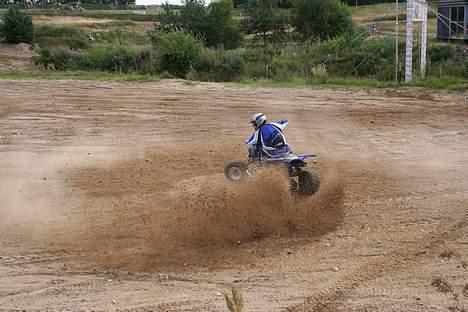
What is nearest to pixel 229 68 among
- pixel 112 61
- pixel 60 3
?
pixel 112 61

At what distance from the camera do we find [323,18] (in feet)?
132

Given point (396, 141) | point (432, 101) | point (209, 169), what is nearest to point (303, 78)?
point (432, 101)

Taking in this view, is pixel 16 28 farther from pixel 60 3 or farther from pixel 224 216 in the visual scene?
pixel 60 3

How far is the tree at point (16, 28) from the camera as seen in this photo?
49.7 metres

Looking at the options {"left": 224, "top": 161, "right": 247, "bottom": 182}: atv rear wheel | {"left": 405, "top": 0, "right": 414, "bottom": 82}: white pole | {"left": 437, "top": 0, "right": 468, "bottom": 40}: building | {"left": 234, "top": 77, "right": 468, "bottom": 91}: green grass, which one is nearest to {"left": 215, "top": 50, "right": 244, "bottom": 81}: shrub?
{"left": 234, "top": 77, "right": 468, "bottom": 91}: green grass

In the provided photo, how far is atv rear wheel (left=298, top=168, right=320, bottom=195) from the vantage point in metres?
9.76

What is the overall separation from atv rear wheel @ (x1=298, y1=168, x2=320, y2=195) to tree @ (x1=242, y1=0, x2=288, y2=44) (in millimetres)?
34741

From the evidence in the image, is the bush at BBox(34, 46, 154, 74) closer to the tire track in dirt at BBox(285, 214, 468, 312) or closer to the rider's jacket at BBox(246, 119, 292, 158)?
the rider's jacket at BBox(246, 119, 292, 158)

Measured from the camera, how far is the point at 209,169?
1236 centimetres

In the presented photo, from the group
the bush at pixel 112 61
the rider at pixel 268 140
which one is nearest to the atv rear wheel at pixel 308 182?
the rider at pixel 268 140

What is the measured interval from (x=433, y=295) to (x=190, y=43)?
70.5 ft

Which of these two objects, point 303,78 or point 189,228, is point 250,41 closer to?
point 303,78

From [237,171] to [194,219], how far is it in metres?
1.45

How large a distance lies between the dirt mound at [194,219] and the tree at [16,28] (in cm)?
4293
